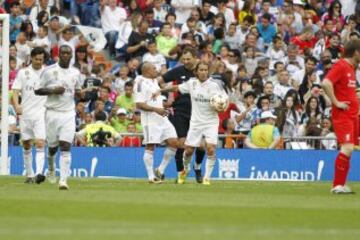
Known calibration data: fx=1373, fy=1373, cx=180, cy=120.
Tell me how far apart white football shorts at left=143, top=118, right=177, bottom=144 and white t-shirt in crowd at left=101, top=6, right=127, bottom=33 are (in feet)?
33.3

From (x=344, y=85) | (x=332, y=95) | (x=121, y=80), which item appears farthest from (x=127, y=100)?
(x=332, y=95)

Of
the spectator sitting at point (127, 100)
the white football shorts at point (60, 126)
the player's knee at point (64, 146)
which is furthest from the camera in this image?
the spectator sitting at point (127, 100)

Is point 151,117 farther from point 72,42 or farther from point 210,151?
point 72,42

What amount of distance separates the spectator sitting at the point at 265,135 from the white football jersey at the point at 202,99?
582 cm

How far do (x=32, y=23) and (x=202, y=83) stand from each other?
36.2 feet

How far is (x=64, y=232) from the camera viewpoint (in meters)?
13.9

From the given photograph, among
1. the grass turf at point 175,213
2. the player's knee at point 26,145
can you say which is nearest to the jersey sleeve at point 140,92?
the player's knee at point 26,145

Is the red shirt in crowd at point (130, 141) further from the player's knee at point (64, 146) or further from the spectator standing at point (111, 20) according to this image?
the player's knee at point (64, 146)

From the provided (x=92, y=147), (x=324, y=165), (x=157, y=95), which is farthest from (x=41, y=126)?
(x=324, y=165)

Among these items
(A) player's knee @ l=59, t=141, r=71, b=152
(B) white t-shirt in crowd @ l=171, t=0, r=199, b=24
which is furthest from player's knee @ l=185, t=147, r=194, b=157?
(B) white t-shirt in crowd @ l=171, t=0, r=199, b=24

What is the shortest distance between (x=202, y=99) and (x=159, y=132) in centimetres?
132

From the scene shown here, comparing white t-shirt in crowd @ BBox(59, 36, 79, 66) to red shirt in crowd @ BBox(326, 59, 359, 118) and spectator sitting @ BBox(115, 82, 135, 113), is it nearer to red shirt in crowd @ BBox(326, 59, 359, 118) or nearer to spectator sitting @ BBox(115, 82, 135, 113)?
spectator sitting @ BBox(115, 82, 135, 113)

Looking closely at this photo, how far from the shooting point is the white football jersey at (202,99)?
80.9 ft

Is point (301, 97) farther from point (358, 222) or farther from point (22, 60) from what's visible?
point (358, 222)
